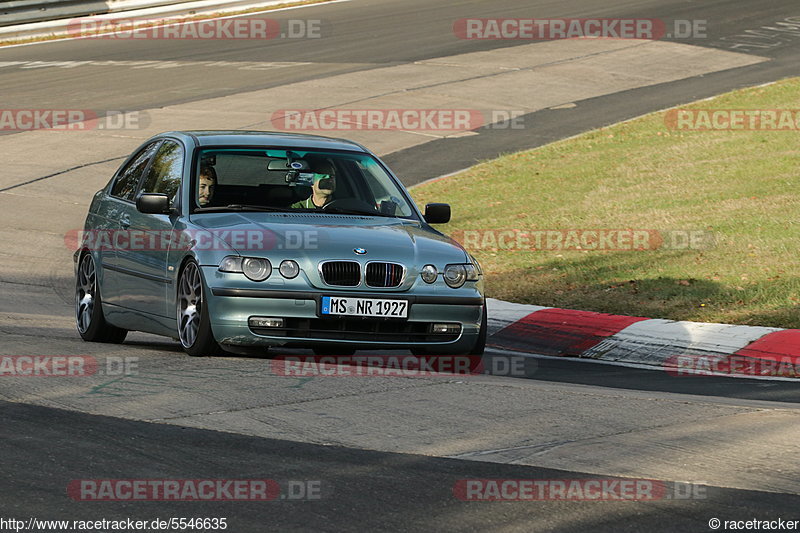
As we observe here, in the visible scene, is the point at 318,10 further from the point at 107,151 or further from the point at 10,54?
the point at 107,151

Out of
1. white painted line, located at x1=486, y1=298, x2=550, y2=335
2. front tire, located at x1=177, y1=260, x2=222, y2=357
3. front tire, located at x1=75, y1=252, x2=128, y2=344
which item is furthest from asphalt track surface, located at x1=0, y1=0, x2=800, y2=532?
white painted line, located at x1=486, y1=298, x2=550, y2=335

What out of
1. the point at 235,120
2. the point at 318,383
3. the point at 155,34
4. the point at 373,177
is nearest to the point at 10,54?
the point at 155,34

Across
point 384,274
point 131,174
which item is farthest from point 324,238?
point 131,174

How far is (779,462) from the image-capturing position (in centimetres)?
622

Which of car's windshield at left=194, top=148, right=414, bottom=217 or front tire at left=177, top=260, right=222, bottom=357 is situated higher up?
car's windshield at left=194, top=148, right=414, bottom=217

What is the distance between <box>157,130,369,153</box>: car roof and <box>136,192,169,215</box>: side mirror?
69cm

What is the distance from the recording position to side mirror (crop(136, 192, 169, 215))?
928 cm

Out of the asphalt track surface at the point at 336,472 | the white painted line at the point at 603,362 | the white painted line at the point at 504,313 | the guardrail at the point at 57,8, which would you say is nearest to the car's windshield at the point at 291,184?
the asphalt track surface at the point at 336,472

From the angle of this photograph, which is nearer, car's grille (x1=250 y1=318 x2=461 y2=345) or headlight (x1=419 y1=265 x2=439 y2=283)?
car's grille (x1=250 y1=318 x2=461 y2=345)

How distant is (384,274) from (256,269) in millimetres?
808

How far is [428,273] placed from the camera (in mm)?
8906

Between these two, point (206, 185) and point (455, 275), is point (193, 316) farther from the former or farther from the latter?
point (455, 275)

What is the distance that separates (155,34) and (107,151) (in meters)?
13.6

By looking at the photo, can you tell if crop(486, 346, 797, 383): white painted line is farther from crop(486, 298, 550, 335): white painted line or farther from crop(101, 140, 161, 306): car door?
crop(101, 140, 161, 306): car door
